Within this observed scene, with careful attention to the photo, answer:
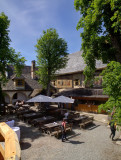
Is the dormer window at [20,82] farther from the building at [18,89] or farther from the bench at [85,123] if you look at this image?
the bench at [85,123]

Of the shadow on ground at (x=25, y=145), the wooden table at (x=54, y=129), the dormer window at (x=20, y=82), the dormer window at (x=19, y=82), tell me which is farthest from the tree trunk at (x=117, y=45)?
the dormer window at (x=20, y=82)

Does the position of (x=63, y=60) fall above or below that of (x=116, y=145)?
above

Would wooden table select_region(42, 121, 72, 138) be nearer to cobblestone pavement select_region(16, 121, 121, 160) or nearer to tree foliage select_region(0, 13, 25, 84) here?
cobblestone pavement select_region(16, 121, 121, 160)

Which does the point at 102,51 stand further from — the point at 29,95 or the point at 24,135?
the point at 29,95

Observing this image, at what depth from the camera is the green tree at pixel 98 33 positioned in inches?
448

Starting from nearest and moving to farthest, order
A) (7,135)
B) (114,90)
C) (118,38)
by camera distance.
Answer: (7,135) → (114,90) → (118,38)

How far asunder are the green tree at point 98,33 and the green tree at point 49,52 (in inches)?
424

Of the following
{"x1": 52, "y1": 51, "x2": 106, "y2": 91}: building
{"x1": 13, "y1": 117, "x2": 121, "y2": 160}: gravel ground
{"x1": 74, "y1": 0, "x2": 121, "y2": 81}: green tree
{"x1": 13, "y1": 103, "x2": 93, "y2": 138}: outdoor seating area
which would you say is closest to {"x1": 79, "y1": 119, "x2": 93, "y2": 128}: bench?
{"x1": 13, "y1": 103, "x2": 93, "y2": 138}: outdoor seating area

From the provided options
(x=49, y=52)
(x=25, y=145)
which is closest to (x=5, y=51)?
(x=49, y=52)

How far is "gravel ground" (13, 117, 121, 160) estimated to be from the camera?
759 centimetres

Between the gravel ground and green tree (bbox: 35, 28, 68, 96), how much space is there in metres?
14.8

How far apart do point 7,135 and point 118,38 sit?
12980 millimetres

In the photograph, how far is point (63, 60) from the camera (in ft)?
83.3

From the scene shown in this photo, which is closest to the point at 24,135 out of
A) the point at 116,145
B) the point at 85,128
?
the point at 85,128
